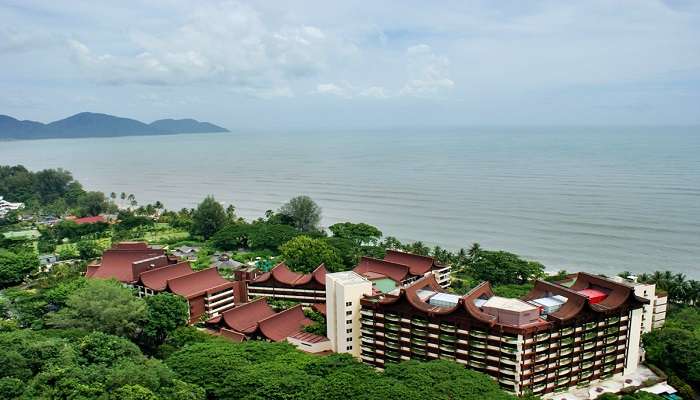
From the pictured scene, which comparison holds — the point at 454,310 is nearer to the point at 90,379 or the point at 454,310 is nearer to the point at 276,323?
the point at 276,323

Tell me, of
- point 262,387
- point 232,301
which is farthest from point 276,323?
point 262,387

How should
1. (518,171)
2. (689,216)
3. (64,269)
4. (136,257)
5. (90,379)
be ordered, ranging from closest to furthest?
(90,379) → (136,257) → (64,269) → (689,216) → (518,171)

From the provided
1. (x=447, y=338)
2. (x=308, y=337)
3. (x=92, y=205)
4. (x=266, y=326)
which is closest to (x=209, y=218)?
(x=92, y=205)

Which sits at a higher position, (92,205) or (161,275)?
(161,275)

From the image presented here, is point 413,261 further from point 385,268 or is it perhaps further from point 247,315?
point 247,315

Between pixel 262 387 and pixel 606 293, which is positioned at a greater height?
pixel 606 293

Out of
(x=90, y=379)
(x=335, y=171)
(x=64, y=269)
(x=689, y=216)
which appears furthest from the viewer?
(x=335, y=171)
